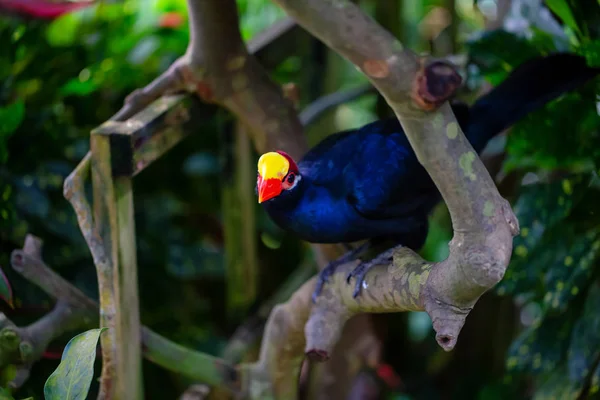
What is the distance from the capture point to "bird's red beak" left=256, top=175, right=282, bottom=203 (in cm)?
115

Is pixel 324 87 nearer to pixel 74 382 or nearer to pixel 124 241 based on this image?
pixel 124 241

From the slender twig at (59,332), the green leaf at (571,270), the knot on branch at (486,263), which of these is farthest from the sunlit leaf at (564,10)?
A: the slender twig at (59,332)

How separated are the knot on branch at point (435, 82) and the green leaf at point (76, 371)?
1.63 feet

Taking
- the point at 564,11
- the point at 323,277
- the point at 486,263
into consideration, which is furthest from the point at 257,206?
the point at 486,263

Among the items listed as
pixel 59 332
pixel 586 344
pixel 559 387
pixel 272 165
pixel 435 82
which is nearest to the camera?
pixel 435 82

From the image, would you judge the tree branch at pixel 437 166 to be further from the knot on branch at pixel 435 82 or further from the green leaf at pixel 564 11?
the green leaf at pixel 564 11

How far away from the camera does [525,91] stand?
4.11ft

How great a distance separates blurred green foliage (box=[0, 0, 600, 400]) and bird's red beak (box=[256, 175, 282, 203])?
50 centimetres

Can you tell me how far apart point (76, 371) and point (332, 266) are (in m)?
0.58

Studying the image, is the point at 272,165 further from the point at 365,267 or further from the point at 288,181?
the point at 365,267

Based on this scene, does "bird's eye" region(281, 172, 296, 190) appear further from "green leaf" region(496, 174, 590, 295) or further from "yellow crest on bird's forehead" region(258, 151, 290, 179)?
"green leaf" region(496, 174, 590, 295)

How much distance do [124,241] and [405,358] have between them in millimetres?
1509

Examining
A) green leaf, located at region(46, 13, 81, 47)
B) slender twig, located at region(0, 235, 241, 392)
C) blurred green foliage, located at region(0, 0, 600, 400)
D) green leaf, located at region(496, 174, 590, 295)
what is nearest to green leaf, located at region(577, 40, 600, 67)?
blurred green foliage, located at region(0, 0, 600, 400)

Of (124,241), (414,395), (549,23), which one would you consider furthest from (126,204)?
(414,395)
